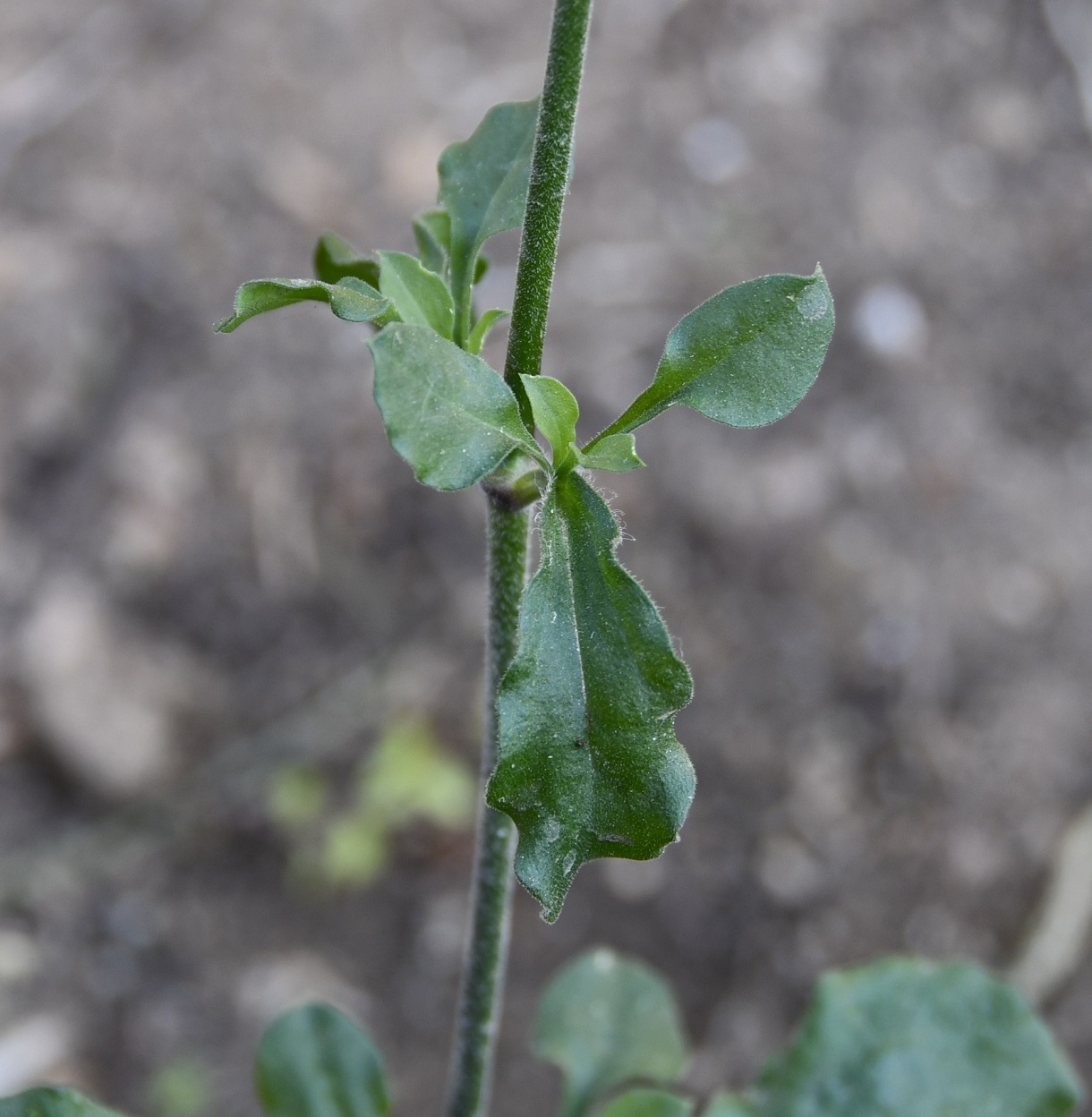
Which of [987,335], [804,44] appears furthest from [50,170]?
[987,335]

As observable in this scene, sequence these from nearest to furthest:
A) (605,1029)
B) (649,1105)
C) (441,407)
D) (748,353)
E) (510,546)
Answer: (441,407), (748,353), (510,546), (649,1105), (605,1029)

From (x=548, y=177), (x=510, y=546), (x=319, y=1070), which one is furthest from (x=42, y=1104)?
(x=548, y=177)

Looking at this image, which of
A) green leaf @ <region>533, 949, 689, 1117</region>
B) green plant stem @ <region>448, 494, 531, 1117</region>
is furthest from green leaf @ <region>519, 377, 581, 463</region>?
green leaf @ <region>533, 949, 689, 1117</region>

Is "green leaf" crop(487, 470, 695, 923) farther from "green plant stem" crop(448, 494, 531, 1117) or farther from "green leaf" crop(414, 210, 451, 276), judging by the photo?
"green leaf" crop(414, 210, 451, 276)

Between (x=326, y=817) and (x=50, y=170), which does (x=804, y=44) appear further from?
(x=326, y=817)

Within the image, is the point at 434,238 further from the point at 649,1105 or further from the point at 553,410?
the point at 649,1105

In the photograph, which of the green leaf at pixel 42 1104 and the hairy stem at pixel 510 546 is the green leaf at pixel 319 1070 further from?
the green leaf at pixel 42 1104

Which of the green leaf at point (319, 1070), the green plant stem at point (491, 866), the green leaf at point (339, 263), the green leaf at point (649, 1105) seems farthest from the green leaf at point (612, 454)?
the green leaf at point (319, 1070)
